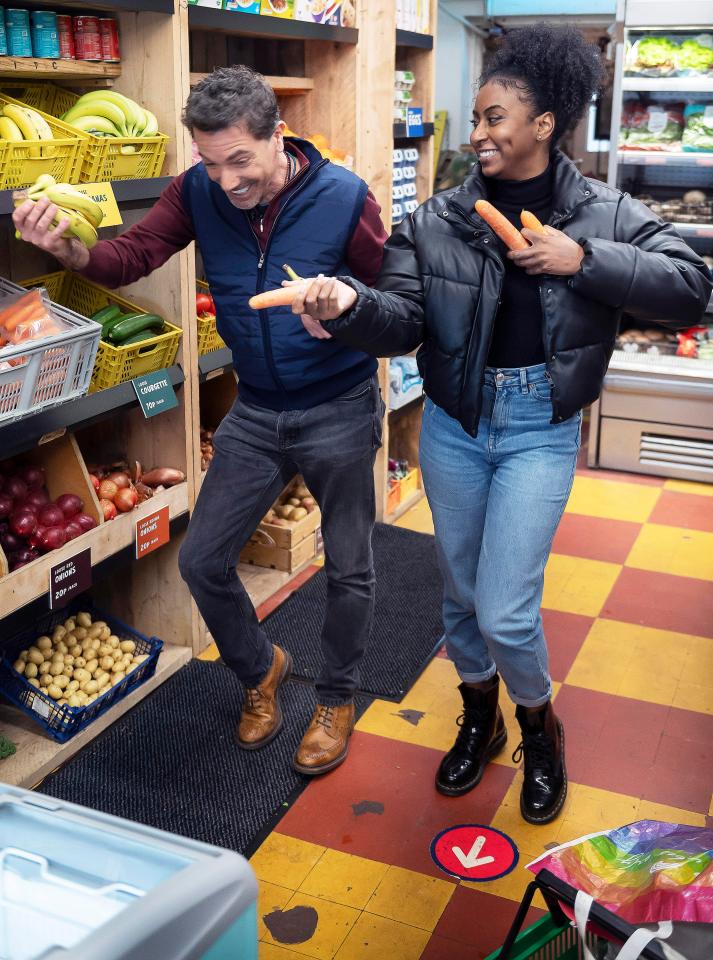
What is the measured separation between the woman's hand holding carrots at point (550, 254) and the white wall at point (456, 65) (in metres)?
5.70

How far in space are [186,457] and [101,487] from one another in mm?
343

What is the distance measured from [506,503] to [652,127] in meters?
3.86

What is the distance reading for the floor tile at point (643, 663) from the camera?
354 cm

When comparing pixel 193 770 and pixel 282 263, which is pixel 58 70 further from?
pixel 193 770

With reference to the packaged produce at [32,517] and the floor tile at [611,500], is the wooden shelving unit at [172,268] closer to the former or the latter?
the packaged produce at [32,517]

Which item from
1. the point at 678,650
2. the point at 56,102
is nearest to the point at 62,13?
the point at 56,102

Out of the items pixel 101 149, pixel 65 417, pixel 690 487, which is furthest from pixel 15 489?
pixel 690 487

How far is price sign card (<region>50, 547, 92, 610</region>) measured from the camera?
2.98m

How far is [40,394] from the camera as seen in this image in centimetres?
271

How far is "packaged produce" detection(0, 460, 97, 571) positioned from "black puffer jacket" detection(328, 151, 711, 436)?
1187mm

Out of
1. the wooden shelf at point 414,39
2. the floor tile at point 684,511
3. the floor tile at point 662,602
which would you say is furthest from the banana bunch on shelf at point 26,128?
the floor tile at point 684,511

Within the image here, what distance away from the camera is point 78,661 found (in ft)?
11.0

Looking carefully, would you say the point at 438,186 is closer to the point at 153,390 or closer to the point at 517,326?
the point at 153,390

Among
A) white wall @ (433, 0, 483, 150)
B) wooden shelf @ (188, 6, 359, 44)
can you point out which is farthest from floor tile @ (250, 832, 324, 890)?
white wall @ (433, 0, 483, 150)
